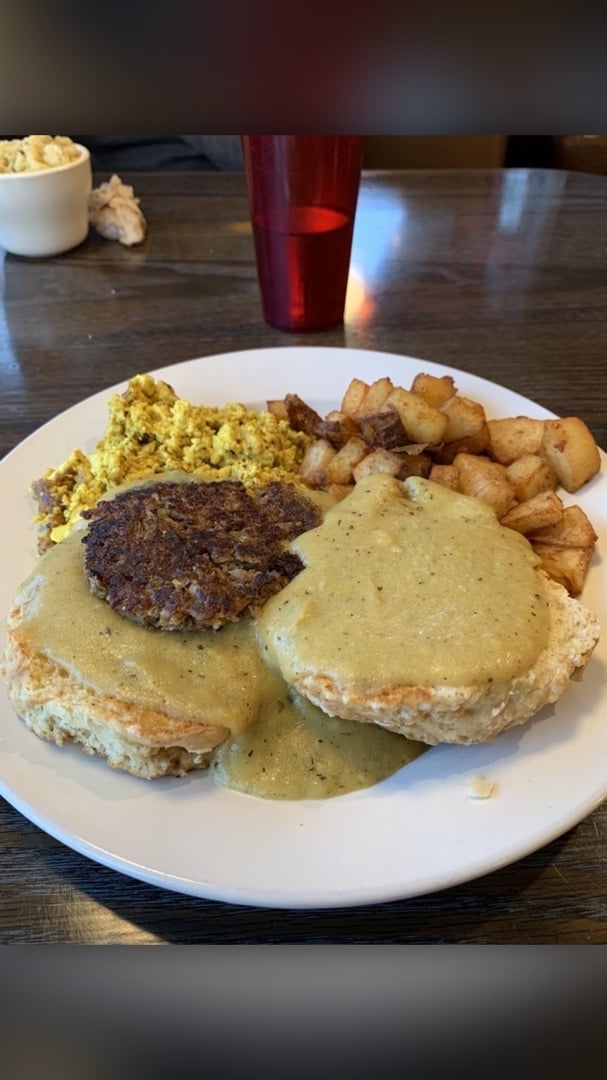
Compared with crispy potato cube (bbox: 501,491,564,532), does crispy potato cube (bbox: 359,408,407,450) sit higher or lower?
higher

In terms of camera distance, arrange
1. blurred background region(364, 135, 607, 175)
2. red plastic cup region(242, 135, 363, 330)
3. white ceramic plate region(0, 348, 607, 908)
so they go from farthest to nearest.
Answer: blurred background region(364, 135, 607, 175) → red plastic cup region(242, 135, 363, 330) → white ceramic plate region(0, 348, 607, 908)

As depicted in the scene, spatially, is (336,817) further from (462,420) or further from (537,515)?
(462,420)

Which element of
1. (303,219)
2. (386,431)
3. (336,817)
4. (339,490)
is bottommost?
(336,817)

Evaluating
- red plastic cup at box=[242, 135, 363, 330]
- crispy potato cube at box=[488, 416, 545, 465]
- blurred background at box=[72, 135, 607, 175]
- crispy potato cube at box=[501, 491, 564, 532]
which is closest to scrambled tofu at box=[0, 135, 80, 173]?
red plastic cup at box=[242, 135, 363, 330]

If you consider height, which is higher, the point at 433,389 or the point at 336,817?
the point at 433,389

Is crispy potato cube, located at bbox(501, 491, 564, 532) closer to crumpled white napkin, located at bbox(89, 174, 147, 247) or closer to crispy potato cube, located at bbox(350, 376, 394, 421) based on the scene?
crispy potato cube, located at bbox(350, 376, 394, 421)

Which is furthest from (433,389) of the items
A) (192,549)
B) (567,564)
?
(192,549)
